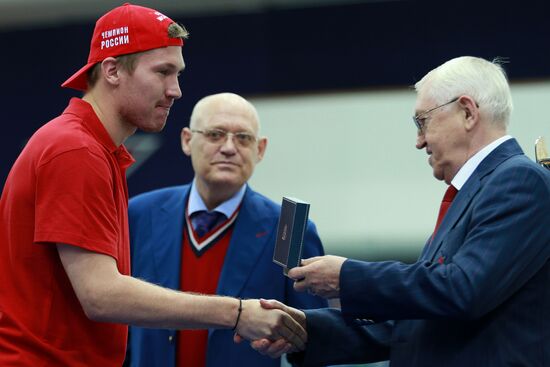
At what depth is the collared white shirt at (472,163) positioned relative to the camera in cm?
282

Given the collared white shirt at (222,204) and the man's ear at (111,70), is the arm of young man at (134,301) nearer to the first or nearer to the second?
the man's ear at (111,70)

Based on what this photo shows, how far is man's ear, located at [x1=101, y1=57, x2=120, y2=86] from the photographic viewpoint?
108 inches

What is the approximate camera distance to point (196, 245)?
3.84 metres

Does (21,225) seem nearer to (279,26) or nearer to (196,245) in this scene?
(196,245)

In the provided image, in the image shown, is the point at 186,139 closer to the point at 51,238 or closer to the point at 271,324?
the point at 271,324

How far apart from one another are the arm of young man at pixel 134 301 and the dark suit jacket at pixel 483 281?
354mm

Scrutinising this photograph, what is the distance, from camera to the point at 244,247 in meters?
3.79

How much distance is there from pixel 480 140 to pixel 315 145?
429cm

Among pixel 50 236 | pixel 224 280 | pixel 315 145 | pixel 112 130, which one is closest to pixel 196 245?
pixel 224 280

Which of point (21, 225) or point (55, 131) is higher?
point (55, 131)

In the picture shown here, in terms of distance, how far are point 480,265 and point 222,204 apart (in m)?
1.57

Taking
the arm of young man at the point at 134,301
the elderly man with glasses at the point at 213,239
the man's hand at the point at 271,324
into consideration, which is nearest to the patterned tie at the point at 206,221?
the elderly man with glasses at the point at 213,239

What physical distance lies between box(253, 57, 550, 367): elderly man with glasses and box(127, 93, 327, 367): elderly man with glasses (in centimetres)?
68

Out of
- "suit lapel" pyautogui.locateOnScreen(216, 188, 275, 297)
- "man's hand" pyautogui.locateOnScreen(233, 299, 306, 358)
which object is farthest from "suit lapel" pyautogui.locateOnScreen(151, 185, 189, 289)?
"man's hand" pyautogui.locateOnScreen(233, 299, 306, 358)
